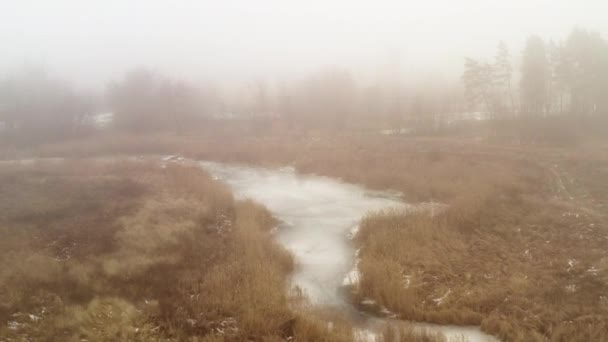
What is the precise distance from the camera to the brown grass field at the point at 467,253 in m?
15.3

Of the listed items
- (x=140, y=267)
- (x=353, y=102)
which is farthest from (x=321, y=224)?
(x=353, y=102)

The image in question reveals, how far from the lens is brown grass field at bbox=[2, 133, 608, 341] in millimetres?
15281

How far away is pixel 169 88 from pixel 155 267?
6479cm

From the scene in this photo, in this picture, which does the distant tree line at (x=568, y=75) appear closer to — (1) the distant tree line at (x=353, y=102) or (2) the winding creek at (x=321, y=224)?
(1) the distant tree line at (x=353, y=102)

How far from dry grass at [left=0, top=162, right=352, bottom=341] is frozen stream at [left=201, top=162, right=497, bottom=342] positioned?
1308 millimetres

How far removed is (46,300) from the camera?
15898 millimetres

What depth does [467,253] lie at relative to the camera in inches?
798

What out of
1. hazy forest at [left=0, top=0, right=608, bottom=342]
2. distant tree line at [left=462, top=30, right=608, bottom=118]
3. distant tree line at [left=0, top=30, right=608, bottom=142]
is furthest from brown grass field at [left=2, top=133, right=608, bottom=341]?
distant tree line at [left=0, top=30, right=608, bottom=142]

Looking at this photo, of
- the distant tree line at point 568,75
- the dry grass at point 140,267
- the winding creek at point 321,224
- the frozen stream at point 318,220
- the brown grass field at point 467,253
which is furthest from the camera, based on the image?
the distant tree line at point 568,75

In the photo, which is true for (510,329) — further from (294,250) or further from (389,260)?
(294,250)

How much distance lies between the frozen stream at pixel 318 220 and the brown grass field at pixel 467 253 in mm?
891

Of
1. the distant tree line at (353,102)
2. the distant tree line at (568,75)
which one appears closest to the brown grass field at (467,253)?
the distant tree line at (568,75)

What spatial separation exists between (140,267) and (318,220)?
11318mm

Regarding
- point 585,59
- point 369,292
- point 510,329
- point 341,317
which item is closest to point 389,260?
point 369,292
